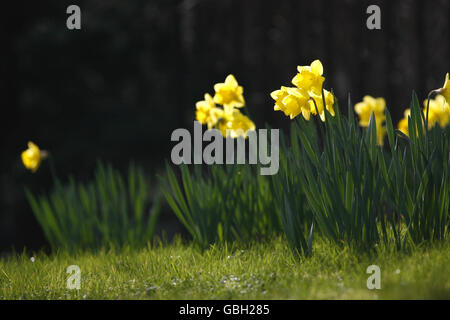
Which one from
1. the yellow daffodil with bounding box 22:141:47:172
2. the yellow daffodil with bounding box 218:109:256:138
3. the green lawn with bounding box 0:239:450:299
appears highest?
the yellow daffodil with bounding box 218:109:256:138

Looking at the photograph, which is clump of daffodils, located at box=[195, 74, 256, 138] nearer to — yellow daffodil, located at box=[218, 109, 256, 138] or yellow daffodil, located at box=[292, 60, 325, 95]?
yellow daffodil, located at box=[218, 109, 256, 138]

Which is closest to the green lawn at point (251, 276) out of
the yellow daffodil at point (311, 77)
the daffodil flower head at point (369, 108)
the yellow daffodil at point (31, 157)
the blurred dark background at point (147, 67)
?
the yellow daffodil at point (311, 77)

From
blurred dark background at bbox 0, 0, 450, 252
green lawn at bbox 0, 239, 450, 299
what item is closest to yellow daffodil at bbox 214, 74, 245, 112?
green lawn at bbox 0, 239, 450, 299

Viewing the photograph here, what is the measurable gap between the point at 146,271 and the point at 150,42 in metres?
3.99

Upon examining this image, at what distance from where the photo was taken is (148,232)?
342 centimetres

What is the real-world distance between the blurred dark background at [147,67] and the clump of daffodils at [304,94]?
274 cm

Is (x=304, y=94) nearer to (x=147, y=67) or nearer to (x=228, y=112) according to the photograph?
(x=228, y=112)

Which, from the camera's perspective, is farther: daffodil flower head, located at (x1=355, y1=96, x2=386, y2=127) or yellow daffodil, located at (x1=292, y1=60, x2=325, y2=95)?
daffodil flower head, located at (x1=355, y1=96, x2=386, y2=127)

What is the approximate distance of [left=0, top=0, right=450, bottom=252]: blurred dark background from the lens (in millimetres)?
4863

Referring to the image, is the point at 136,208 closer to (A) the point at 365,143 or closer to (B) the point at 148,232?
(B) the point at 148,232

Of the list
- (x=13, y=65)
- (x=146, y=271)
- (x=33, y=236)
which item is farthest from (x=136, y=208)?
(x=13, y=65)

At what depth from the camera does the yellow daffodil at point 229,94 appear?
2.72m

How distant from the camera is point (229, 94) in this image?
2.74 m

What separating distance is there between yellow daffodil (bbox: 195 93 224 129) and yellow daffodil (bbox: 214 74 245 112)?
86 mm
